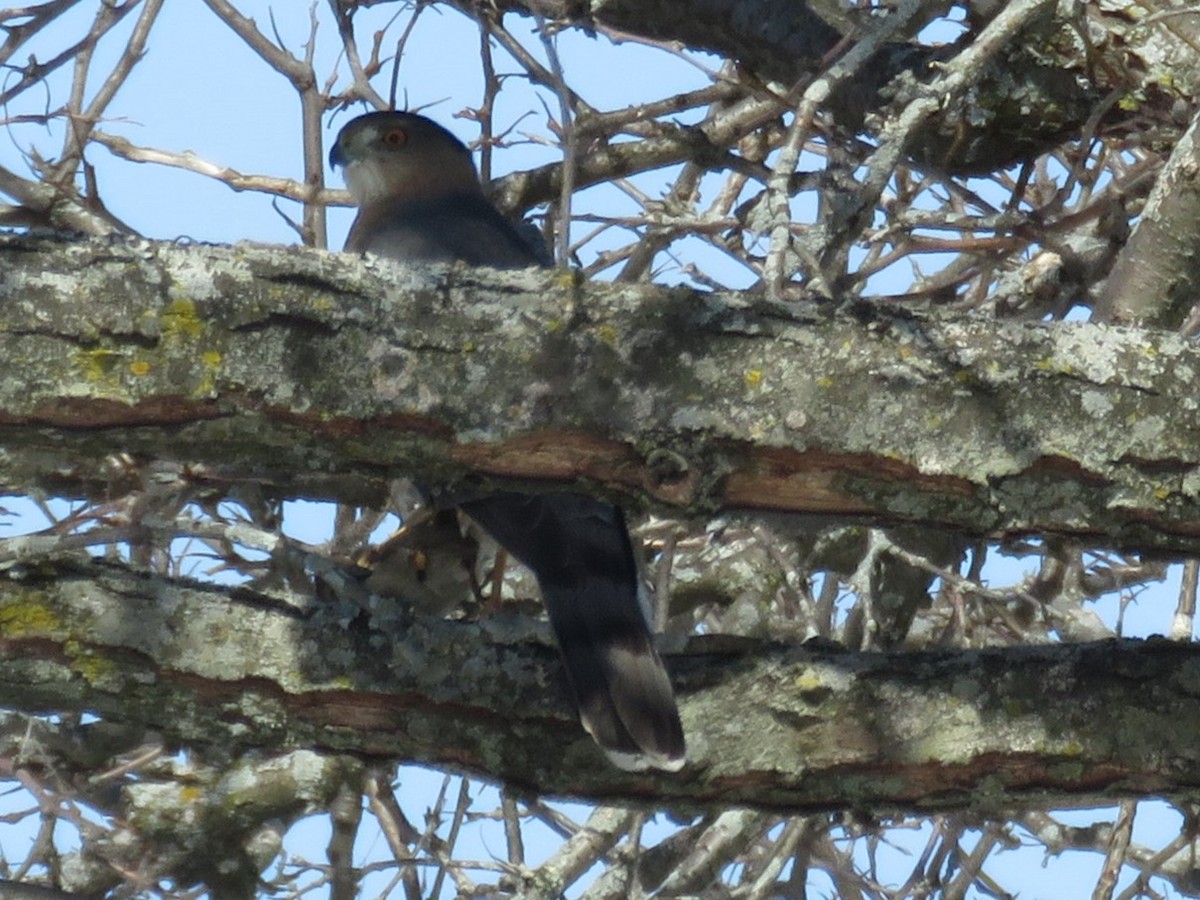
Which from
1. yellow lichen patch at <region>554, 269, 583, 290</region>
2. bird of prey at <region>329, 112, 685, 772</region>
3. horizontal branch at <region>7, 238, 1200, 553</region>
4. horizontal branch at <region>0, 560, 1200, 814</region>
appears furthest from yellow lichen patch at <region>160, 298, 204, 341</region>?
bird of prey at <region>329, 112, 685, 772</region>

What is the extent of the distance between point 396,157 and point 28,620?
115 inches

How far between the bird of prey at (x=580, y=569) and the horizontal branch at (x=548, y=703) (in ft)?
0.27

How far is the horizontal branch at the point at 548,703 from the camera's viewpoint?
2.40 m

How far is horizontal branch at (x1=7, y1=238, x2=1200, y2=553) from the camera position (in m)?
2.00

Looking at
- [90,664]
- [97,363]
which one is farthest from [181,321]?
[90,664]

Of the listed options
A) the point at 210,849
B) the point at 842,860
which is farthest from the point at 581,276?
the point at 842,860

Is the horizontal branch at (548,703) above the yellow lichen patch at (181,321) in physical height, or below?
below

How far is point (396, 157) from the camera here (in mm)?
5062

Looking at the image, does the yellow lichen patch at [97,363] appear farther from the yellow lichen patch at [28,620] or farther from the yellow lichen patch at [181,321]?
the yellow lichen patch at [28,620]

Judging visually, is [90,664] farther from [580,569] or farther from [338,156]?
[338,156]

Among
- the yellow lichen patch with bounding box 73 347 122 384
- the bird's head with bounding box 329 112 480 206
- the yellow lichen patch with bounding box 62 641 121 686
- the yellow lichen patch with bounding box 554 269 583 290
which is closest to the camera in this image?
the yellow lichen patch with bounding box 73 347 122 384

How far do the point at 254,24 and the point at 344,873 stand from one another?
1941mm

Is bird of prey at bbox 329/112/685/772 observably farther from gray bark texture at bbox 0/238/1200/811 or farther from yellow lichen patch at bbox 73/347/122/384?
yellow lichen patch at bbox 73/347/122/384

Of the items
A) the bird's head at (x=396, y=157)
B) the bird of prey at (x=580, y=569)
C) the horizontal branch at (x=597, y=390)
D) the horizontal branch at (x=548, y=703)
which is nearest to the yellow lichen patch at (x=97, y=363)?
the horizontal branch at (x=597, y=390)
